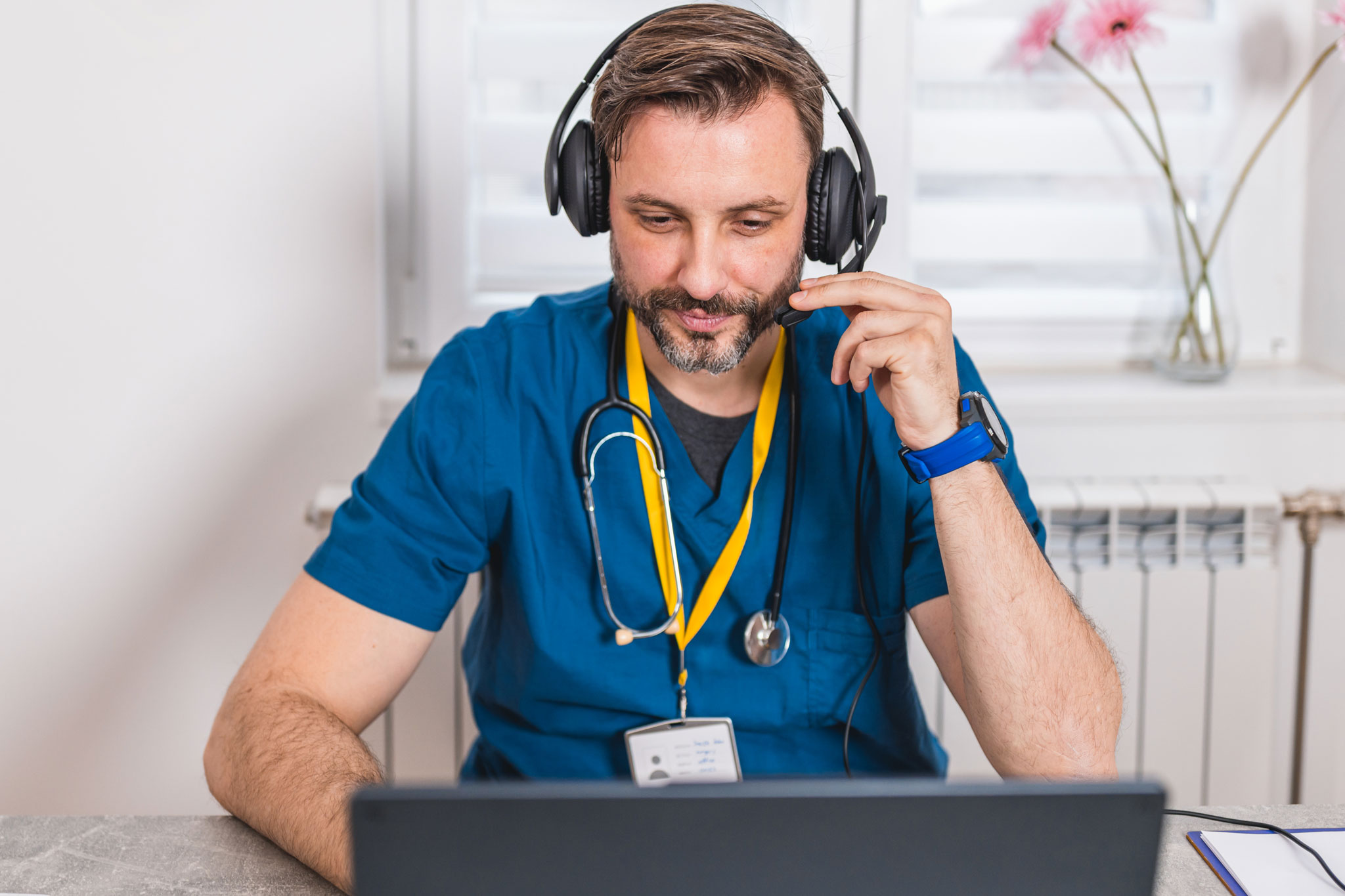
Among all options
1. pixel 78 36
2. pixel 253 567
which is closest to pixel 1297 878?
pixel 253 567

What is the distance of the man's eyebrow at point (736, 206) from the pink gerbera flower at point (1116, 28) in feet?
2.87

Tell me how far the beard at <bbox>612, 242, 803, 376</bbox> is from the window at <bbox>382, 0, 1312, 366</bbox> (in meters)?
0.66

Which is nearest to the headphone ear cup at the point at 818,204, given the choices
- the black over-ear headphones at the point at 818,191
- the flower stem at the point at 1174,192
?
the black over-ear headphones at the point at 818,191

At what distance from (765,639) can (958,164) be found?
101cm

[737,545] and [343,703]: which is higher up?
[737,545]

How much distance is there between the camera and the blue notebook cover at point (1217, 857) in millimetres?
823

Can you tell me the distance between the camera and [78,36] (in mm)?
1516

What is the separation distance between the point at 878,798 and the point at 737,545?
651 mm

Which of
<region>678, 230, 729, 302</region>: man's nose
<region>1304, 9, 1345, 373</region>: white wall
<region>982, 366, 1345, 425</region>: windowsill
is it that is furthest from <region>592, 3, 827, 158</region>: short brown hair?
<region>1304, 9, 1345, 373</region>: white wall

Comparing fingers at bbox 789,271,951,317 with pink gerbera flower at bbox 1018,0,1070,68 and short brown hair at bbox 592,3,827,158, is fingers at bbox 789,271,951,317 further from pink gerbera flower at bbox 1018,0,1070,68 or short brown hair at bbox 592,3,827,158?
pink gerbera flower at bbox 1018,0,1070,68

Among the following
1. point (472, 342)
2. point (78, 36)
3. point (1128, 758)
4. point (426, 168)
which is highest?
point (78, 36)

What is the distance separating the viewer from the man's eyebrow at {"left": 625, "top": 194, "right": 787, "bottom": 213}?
108 cm

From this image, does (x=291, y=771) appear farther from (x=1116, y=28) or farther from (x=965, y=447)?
(x=1116, y=28)

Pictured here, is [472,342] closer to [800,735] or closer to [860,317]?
[860,317]
